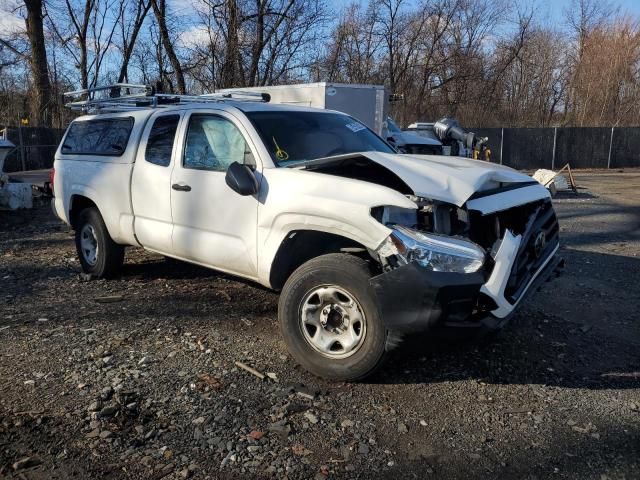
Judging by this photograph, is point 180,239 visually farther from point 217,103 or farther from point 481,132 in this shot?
point 481,132

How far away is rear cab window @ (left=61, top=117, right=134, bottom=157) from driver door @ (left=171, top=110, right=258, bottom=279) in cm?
109

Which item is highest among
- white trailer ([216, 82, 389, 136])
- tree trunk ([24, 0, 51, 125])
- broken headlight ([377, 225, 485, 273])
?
tree trunk ([24, 0, 51, 125])

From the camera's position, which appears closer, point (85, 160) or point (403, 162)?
point (403, 162)

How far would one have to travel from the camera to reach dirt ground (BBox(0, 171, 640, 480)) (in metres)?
3.00

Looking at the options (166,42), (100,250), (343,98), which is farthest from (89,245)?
(166,42)

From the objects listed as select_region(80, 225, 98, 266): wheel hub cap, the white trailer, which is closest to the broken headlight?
select_region(80, 225, 98, 266): wheel hub cap

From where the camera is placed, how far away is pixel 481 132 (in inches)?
1169

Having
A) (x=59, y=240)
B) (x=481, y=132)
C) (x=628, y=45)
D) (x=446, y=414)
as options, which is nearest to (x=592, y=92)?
(x=628, y=45)

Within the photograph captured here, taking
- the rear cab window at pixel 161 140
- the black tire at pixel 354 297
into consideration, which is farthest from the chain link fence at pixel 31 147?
the black tire at pixel 354 297

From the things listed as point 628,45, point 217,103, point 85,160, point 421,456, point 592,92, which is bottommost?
point 421,456

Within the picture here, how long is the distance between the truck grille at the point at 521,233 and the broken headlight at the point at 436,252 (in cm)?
42

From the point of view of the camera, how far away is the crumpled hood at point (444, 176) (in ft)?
11.9

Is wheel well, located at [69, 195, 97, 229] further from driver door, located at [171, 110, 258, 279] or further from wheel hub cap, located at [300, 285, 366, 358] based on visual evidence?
wheel hub cap, located at [300, 285, 366, 358]

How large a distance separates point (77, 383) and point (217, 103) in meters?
2.70
